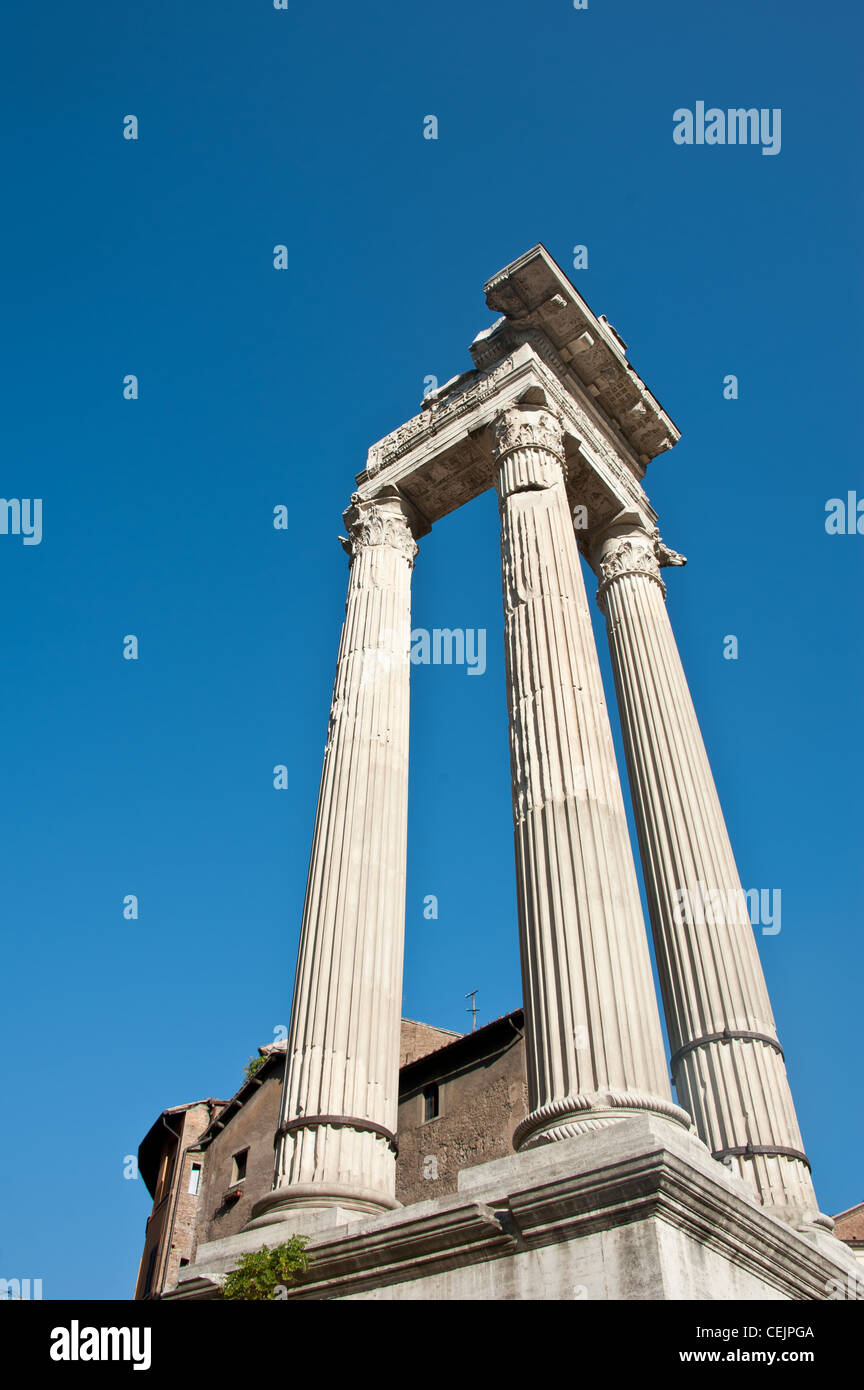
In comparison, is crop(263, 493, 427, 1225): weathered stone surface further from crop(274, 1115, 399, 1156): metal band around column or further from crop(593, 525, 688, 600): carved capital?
crop(593, 525, 688, 600): carved capital

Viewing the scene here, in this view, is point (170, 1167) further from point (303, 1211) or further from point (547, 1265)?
point (547, 1265)

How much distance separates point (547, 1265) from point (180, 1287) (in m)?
4.55

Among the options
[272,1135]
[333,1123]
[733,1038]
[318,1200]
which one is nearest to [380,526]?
[733,1038]

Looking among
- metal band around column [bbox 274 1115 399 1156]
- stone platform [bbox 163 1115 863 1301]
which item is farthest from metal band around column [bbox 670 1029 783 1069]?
metal band around column [bbox 274 1115 399 1156]

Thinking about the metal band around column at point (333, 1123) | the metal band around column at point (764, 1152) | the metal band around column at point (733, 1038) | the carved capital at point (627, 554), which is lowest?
the metal band around column at point (764, 1152)

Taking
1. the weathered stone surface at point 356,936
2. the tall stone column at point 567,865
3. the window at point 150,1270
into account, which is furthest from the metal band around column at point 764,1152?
the window at point 150,1270

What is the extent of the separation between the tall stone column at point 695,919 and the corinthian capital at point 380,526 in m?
3.50

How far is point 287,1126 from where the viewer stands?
36.7ft

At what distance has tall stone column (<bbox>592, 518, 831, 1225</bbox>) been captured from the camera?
11.3 m

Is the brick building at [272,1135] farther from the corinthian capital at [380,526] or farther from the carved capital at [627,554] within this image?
the corinthian capital at [380,526]

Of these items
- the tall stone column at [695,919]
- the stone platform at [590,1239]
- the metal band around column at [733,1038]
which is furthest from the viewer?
the metal band around column at [733,1038]

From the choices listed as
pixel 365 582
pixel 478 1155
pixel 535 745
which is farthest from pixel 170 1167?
pixel 535 745

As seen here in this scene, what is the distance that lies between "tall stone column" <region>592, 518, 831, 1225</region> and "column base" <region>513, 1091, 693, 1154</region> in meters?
2.58

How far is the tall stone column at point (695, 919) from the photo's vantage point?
11.3 m
